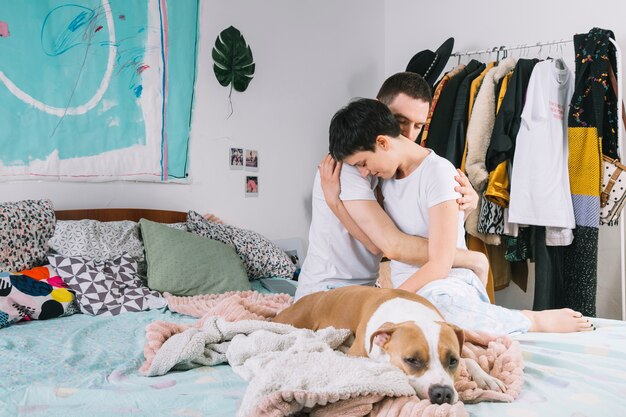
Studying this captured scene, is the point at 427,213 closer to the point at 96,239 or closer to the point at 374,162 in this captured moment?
the point at 374,162

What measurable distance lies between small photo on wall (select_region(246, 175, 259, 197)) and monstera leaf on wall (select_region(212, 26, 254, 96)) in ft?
1.60

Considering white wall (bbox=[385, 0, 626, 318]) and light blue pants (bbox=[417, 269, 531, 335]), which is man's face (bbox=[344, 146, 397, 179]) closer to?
light blue pants (bbox=[417, 269, 531, 335])

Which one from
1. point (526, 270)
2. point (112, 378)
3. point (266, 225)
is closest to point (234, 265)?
point (266, 225)

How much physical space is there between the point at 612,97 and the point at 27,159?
104 inches

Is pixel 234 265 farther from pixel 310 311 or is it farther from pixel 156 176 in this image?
pixel 310 311

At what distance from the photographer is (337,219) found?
1761mm

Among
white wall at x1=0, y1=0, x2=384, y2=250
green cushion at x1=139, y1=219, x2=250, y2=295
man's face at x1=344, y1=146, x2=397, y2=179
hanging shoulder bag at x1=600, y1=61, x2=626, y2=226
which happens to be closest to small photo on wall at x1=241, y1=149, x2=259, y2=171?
white wall at x1=0, y1=0, x2=384, y2=250

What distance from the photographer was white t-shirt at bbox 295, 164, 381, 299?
1.70 meters

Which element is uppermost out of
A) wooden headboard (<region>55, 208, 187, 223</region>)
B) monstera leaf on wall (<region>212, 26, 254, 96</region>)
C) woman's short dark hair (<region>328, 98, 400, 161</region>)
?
monstera leaf on wall (<region>212, 26, 254, 96</region>)

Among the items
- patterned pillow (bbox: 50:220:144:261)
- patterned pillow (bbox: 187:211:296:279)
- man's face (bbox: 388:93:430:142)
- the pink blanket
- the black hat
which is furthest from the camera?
the black hat

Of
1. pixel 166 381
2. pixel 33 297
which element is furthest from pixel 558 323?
pixel 33 297

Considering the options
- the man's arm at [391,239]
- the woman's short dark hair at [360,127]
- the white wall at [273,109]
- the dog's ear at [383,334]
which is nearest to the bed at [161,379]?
the dog's ear at [383,334]

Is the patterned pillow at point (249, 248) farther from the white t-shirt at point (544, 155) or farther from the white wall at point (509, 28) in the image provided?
the white wall at point (509, 28)

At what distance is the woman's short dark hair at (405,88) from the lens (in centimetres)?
194
